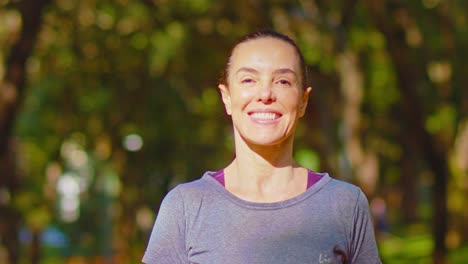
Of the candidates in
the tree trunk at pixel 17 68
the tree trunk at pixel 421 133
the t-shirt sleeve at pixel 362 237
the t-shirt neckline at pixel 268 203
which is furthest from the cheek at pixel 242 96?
the tree trunk at pixel 421 133

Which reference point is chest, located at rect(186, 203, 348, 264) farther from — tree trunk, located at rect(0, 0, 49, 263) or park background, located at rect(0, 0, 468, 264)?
park background, located at rect(0, 0, 468, 264)

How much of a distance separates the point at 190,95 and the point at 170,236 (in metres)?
25.0

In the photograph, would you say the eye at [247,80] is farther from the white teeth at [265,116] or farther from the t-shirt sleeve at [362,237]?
the t-shirt sleeve at [362,237]

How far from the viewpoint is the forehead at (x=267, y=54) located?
3.10 m

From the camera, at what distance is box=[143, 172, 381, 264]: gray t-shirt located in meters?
2.96

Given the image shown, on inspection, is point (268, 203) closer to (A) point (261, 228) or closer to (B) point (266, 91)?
(A) point (261, 228)

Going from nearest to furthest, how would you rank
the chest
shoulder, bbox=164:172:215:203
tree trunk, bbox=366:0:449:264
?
the chest → shoulder, bbox=164:172:215:203 → tree trunk, bbox=366:0:449:264

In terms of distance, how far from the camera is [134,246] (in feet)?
95.7

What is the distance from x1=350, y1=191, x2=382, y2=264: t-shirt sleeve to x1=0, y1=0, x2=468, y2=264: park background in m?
12.7

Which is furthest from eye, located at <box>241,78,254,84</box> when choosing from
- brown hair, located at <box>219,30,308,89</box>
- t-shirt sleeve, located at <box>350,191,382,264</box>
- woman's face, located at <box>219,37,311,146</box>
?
t-shirt sleeve, located at <box>350,191,382,264</box>

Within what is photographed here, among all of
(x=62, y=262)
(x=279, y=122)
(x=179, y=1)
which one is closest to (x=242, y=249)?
(x=279, y=122)

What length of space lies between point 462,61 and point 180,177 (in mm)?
7043

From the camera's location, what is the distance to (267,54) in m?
3.12

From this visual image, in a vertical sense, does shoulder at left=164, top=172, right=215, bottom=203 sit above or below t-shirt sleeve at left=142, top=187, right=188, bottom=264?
above
